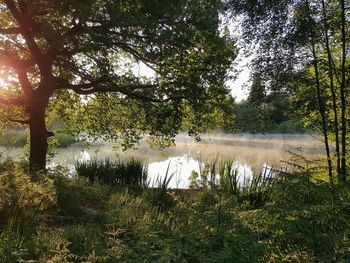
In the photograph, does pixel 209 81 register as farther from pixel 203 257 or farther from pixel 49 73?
pixel 203 257

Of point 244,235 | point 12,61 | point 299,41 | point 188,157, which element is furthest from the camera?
point 188,157

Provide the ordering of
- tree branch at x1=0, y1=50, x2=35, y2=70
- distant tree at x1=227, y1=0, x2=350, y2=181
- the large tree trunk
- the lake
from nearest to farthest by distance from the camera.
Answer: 1. distant tree at x1=227, y1=0, x2=350, y2=181
2. tree branch at x1=0, y1=50, x2=35, y2=70
3. the large tree trunk
4. the lake

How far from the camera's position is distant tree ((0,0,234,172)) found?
8.34 m

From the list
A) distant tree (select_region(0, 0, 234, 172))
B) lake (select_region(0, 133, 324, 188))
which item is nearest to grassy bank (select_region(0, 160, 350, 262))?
distant tree (select_region(0, 0, 234, 172))

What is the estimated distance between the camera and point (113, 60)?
13961mm

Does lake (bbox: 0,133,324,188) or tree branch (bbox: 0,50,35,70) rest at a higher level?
tree branch (bbox: 0,50,35,70)

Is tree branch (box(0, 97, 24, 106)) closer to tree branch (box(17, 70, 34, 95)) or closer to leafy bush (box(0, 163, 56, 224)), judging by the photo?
tree branch (box(17, 70, 34, 95))

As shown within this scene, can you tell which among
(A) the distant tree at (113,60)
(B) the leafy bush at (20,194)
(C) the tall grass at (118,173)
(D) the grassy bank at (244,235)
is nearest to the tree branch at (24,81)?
(A) the distant tree at (113,60)

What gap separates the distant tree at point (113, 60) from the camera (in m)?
8.34

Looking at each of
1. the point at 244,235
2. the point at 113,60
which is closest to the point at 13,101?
the point at 113,60

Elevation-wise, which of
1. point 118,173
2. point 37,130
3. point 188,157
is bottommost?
point 188,157

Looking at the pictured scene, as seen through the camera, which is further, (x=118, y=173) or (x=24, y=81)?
(x=118, y=173)

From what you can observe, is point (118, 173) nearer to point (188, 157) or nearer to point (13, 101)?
point (13, 101)

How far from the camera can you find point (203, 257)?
122 inches
